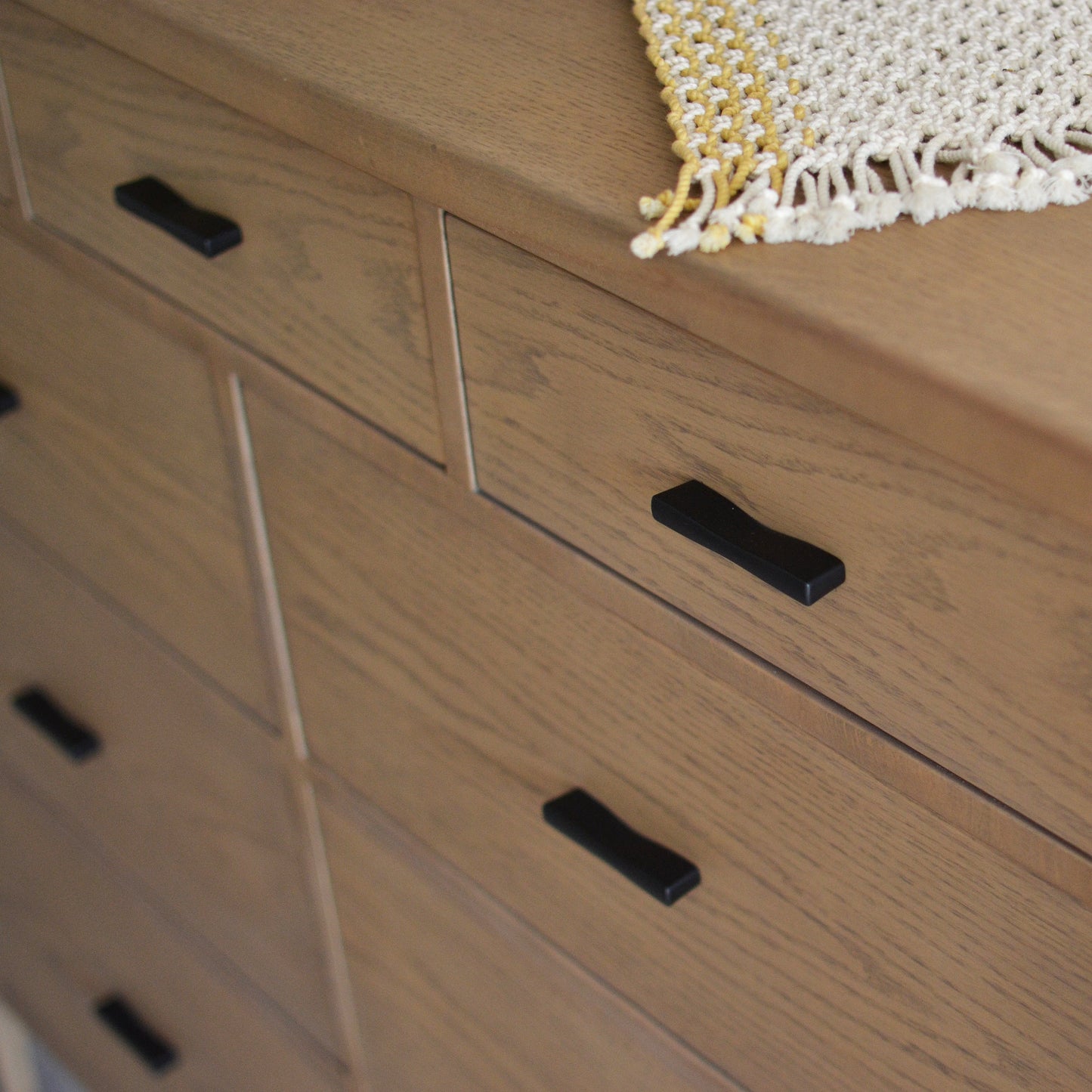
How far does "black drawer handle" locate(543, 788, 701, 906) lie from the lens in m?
0.57

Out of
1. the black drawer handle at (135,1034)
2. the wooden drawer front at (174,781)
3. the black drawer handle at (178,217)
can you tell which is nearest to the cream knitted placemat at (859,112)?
the black drawer handle at (178,217)

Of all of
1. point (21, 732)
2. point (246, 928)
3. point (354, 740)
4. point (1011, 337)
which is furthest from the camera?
point (21, 732)

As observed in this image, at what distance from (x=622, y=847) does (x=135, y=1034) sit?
73 cm

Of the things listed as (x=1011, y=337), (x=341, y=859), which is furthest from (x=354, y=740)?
(x=1011, y=337)

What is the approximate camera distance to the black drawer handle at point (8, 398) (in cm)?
85

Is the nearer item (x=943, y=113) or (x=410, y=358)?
(x=943, y=113)

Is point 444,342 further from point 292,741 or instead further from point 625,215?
point 292,741

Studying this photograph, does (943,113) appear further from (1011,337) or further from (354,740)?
(354,740)

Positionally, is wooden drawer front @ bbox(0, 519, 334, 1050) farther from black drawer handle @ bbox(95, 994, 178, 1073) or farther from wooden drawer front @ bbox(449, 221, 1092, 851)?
wooden drawer front @ bbox(449, 221, 1092, 851)

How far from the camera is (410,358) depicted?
1.86ft

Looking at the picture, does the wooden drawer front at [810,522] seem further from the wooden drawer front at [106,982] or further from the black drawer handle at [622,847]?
the wooden drawer front at [106,982]

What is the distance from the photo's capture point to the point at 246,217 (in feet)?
1.99

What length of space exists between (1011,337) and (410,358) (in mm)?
268

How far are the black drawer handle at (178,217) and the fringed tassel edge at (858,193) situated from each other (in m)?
0.26
